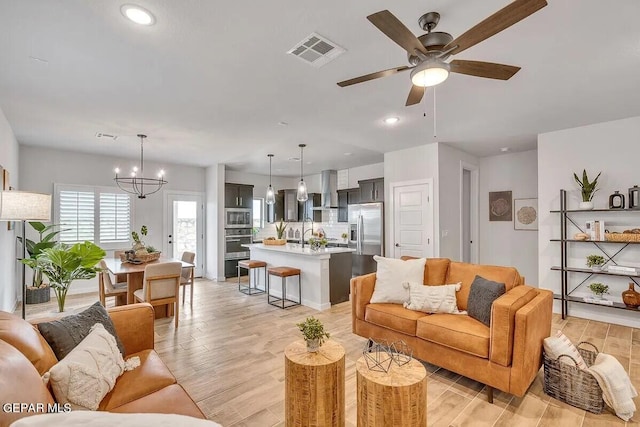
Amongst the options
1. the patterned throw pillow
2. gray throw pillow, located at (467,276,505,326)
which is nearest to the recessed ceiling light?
gray throw pillow, located at (467,276,505,326)

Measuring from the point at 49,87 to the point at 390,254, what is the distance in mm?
5271

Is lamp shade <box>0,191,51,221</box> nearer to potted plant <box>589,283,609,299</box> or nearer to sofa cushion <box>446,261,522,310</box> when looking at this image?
sofa cushion <box>446,261,522,310</box>

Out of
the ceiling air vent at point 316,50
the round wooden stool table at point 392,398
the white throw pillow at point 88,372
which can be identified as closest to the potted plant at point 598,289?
the round wooden stool table at point 392,398

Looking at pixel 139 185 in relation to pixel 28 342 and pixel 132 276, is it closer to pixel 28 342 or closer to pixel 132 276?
pixel 132 276

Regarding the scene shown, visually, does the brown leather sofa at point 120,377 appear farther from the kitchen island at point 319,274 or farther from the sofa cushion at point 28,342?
the kitchen island at point 319,274

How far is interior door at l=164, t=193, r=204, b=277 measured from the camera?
6887 mm

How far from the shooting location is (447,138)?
4.85 metres

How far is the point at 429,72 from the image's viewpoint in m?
1.89

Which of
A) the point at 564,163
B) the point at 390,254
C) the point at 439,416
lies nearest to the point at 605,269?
the point at 564,163

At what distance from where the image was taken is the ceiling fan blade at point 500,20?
1402mm

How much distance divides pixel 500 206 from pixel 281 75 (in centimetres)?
518

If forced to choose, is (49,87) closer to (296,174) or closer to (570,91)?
(570,91)

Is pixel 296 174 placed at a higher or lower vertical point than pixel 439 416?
higher

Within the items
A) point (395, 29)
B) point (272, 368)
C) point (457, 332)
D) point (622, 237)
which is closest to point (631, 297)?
point (622, 237)
